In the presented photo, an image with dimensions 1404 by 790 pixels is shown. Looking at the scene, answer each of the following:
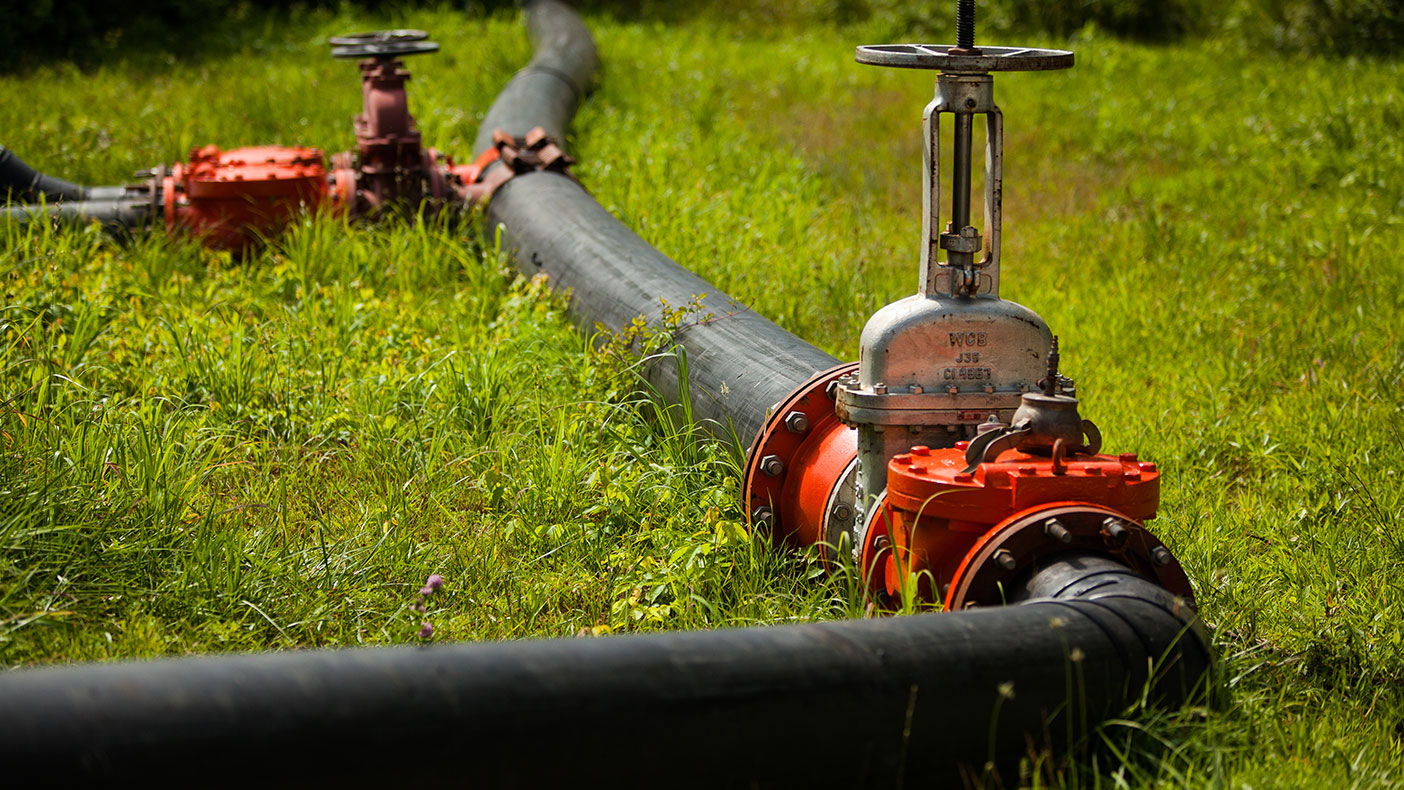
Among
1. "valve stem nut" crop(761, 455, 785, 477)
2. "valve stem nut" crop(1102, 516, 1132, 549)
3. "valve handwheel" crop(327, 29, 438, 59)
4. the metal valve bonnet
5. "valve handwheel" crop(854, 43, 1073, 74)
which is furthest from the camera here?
"valve handwheel" crop(327, 29, 438, 59)

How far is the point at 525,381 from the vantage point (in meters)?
3.36

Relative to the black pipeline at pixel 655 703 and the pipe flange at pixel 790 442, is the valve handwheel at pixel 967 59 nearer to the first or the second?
the pipe flange at pixel 790 442

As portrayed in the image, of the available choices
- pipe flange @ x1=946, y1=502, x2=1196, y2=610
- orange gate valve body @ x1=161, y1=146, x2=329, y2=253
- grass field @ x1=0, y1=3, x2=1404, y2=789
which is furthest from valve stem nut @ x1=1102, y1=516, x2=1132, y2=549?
orange gate valve body @ x1=161, y1=146, x2=329, y2=253

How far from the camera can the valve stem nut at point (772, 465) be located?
246 centimetres

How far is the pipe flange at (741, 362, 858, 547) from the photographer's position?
8.11 feet

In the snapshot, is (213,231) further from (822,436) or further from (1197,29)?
(1197,29)

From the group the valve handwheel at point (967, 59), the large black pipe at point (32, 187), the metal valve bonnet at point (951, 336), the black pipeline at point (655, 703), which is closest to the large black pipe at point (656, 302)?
the metal valve bonnet at point (951, 336)

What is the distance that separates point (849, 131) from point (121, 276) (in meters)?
4.32

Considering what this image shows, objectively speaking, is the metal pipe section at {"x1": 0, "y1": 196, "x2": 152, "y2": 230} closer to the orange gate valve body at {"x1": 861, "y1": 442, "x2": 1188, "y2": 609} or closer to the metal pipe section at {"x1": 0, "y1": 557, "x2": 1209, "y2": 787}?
the orange gate valve body at {"x1": 861, "y1": 442, "x2": 1188, "y2": 609}

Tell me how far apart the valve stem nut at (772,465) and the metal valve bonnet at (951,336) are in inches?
11.2

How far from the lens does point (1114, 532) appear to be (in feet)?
6.02

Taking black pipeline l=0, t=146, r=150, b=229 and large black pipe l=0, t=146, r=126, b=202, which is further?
large black pipe l=0, t=146, r=126, b=202

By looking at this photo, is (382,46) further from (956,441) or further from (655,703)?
(655,703)

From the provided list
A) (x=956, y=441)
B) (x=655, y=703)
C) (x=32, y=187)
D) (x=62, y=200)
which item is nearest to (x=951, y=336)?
(x=956, y=441)
